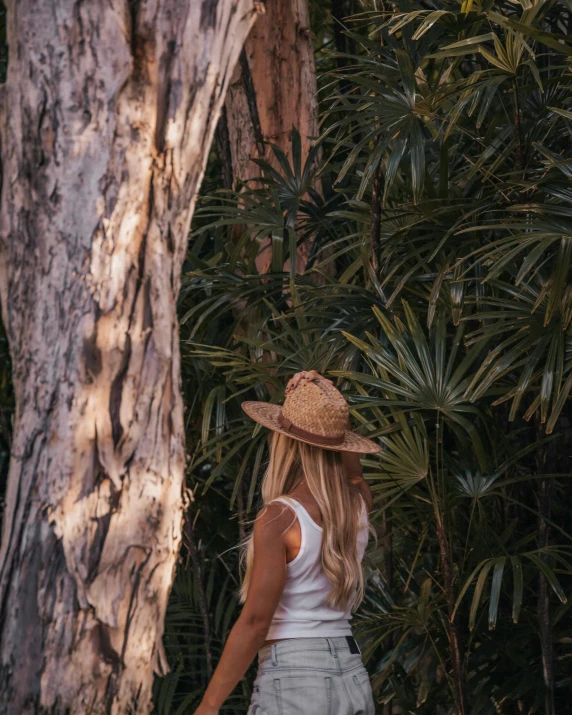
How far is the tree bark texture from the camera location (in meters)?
3.68

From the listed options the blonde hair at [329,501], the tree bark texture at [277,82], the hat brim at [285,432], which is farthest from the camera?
the tree bark texture at [277,82]

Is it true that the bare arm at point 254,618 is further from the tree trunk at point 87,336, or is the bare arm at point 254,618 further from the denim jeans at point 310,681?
the tree trunk at point 87,336

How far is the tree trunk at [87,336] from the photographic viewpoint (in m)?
1.34

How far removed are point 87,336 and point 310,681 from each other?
36.4 inches

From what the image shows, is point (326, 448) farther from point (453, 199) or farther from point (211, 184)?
point (211, 184)

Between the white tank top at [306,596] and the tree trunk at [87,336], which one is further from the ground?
the tree trunk at [87,336]

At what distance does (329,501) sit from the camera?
1.96 meters

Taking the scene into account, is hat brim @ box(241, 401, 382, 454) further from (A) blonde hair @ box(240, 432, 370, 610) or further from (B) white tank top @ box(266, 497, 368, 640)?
(B) white tank top @ box(266, 497, 368, 640)

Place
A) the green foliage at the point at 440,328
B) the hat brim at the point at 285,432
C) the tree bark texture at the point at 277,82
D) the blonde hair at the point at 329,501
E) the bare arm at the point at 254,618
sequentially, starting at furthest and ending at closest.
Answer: the tree bark texture at the point at 277,82
the green foliage at the point at 440,328
the hat brim at the point at 285,432
the blonde hair at the point at 329,501
the bare arm at the point at 254,618

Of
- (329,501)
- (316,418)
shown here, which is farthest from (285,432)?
(329,501)

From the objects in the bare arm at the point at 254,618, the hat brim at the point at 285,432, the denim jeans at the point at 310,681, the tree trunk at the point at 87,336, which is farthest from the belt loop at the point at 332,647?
the tree trunk at the point at 87,336


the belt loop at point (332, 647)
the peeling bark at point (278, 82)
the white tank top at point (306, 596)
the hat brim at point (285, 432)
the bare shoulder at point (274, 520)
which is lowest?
the belt loop at point (332, 647)

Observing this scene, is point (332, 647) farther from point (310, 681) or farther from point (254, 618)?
point (254, 618)

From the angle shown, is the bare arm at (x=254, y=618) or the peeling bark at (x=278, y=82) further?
the peeling bark at (x=278, y=82)
